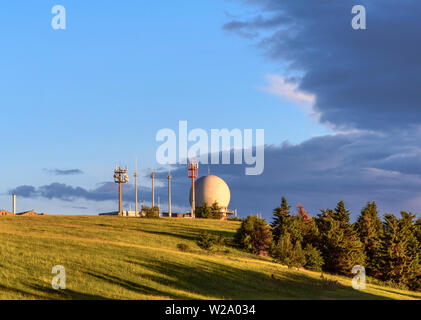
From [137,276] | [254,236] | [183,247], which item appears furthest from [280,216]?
[137,276]

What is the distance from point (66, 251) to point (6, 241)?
26.4 ft

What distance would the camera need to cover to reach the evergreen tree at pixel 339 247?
63.8m

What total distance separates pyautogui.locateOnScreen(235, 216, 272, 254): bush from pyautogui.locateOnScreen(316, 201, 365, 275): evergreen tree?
7081 mm

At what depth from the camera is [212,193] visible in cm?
11869

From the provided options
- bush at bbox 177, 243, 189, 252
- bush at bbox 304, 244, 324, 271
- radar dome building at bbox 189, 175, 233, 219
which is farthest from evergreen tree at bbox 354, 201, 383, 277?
radar dome building at bbox 189, 175, 233, 219

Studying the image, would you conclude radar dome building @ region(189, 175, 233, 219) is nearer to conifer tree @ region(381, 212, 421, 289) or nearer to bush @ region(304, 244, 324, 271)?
conifer tree @ region(381, 212, 421, 289)

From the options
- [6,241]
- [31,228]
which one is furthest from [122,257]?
[31,228]

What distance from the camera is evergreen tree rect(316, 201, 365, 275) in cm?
6378

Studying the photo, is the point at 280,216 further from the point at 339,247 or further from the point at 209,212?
the point at 209,212

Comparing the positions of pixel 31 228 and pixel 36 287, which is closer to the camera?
pixel 36 287

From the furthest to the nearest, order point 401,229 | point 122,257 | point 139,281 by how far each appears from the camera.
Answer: point 401,229 → point 122,257 → point 139,281

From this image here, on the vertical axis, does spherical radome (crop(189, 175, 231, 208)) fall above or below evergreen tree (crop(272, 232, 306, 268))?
above
